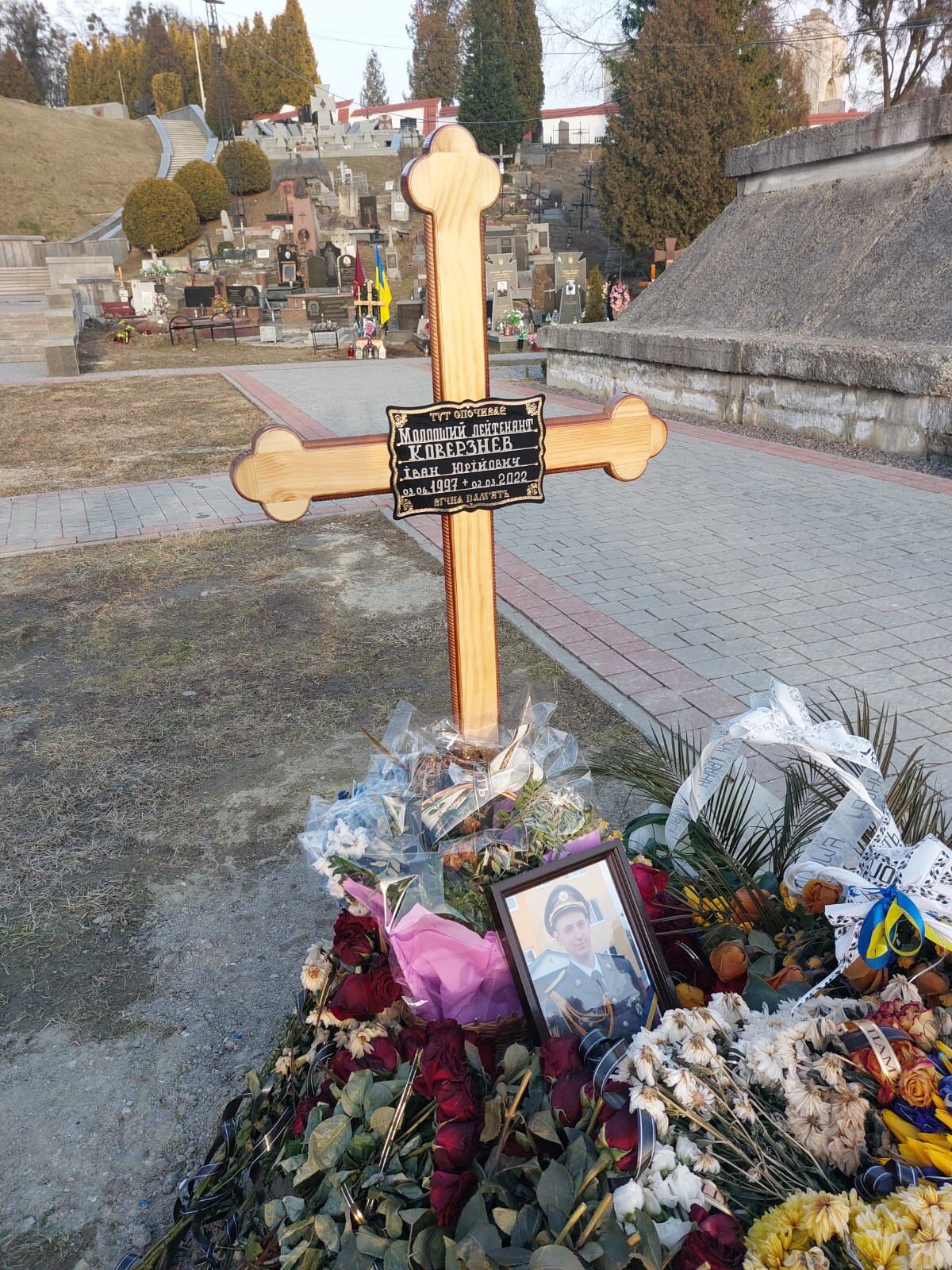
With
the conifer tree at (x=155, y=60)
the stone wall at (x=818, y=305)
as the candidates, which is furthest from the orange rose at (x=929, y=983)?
the conifer tree at (x=155, y=60)

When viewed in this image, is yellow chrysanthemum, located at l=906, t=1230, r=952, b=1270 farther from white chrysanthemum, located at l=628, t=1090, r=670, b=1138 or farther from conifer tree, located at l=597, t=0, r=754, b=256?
conifer tree, located at l=597, t=0, r=754, b=256

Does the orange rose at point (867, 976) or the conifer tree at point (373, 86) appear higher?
the conifer tree at point (373, 86)

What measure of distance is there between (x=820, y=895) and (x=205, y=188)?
4288 cm

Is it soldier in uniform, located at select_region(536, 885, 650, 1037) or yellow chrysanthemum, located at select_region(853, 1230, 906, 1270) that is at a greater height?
yellow chrysanthemum, located at select_region(853, 1230, 906, 1270)

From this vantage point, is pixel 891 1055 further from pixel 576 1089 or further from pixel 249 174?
pixel 249 174

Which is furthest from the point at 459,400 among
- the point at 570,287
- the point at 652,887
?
the point at 570,287

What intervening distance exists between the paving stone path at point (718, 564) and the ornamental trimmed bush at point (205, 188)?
3387cm

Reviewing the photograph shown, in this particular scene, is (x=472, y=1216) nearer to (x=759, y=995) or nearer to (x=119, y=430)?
(x=759, y=995)

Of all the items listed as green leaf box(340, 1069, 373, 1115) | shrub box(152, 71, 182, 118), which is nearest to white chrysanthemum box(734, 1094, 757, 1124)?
green leaf box(340, 1069, 373, 1115)

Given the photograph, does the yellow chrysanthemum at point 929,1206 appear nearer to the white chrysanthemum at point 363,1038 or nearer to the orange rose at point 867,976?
the orange rose at point 867,976

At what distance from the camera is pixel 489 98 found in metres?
50.0

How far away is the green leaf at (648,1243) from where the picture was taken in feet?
3.99

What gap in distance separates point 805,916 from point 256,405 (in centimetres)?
1280

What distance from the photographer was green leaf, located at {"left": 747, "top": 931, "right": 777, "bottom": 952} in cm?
181
